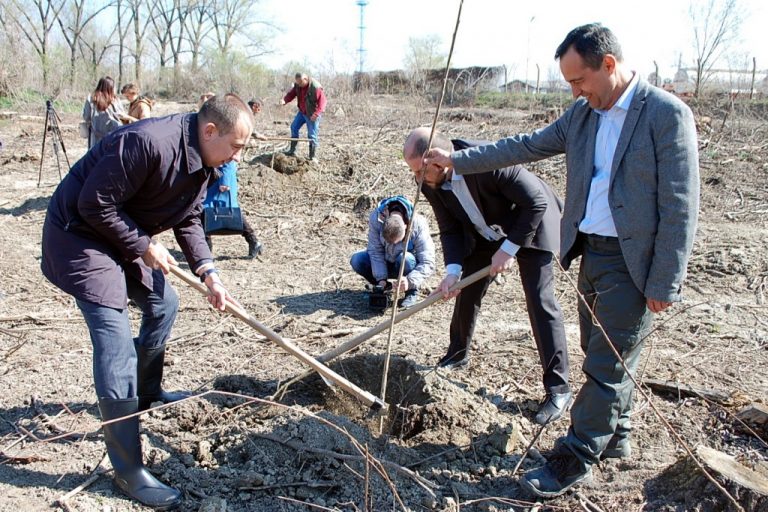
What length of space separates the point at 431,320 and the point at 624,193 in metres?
3.07

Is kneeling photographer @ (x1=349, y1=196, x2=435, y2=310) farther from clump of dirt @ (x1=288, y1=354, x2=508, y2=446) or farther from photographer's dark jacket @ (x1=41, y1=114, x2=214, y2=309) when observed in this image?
photographer's dark jacket @ (x1=41, y1=114, x2=214, y2=309)

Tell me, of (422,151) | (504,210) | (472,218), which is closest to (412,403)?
(472,218)

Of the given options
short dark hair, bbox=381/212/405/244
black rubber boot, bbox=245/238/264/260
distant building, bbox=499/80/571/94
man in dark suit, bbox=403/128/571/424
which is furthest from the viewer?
distant building, bbox=499/80/571/94

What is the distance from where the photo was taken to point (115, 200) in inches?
105

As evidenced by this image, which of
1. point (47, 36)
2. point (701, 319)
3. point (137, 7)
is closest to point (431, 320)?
point (701, 319)

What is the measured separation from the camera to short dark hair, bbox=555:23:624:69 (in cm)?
245

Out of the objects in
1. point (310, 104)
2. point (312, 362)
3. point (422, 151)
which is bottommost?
point (312, 362)

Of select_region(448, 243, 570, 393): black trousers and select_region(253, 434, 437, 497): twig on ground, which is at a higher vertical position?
select_region(448, 243, 570, 393): black trousers

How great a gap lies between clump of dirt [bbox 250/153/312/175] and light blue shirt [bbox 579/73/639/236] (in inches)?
327

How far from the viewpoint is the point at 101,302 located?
273 centimetres

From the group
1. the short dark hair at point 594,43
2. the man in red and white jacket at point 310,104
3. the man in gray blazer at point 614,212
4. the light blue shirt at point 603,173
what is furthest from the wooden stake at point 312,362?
the man in red and white jacket at point 310,104

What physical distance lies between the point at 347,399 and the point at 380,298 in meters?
1.85

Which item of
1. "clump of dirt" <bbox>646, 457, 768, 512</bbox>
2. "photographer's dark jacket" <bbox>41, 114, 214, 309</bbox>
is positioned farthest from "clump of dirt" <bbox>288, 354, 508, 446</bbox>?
"photographer's dark jacket" <bbox>41, 114, 214, 309</bbox>

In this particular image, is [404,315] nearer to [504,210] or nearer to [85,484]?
[504,210]
